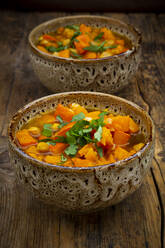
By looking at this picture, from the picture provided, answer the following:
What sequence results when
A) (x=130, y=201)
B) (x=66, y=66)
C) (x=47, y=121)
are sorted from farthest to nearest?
1. (x=66, y=66)
2. (x=47, y=121)
3. (x=130, y=201)

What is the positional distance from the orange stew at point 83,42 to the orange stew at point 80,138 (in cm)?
60

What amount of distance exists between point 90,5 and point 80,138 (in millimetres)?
2210

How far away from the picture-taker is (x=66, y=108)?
5.36 ft

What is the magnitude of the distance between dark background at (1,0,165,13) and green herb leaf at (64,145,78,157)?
2201 mm

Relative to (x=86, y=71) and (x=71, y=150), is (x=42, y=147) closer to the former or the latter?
(x=71, y=150)

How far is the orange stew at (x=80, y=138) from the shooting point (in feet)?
4.60

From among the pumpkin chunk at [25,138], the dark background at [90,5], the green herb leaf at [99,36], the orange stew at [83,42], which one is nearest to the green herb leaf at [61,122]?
the pumpkin chunk at [25,138]

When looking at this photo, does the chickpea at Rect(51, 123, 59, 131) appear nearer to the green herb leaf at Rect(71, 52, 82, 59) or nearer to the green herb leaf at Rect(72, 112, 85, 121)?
the green herb leaf at Rect(72, 112, 85, 121)

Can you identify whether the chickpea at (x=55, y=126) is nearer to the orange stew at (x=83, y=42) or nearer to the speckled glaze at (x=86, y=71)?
the speckled glaze at (x=86, y=71)

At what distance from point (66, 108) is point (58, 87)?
0.46m

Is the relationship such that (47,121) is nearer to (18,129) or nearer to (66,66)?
(18,129)

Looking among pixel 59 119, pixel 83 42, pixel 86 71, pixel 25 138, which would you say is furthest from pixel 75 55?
pixel 25 138

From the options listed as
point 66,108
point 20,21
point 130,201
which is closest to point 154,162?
point 130,201

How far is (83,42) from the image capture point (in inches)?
87.4
